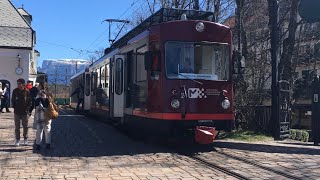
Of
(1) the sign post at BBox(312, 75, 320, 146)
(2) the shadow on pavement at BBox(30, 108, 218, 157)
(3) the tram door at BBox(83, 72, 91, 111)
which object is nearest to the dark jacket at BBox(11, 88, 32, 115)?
(2) the shadow on pavement at BBox(30, 108, 218, 157)

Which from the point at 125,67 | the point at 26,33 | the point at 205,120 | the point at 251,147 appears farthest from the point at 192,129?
the point at 26,33

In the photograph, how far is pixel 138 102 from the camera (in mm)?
13164

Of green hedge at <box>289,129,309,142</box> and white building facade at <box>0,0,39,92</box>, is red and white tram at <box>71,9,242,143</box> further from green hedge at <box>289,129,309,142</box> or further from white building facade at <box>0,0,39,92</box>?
white building facade at <box>0,0,39,92</box>

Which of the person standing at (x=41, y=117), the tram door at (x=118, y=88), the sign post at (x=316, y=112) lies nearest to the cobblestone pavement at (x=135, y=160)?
the person standing at (x=41, y=117)

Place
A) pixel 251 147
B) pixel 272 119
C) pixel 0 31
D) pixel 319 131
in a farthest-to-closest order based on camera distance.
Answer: pixel 0 31
pixel 272 119
pixel 319 131
pixel 251 147

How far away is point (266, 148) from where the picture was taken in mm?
12891

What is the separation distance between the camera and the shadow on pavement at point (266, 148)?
12359 millimetres

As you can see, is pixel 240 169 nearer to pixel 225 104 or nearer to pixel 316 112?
A: pixel 225 104

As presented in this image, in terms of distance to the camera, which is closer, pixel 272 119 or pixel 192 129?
pixel 192 129

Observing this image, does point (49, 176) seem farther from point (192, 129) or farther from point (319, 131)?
point (319, 131)

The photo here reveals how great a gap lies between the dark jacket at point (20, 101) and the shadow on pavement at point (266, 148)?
516 cm

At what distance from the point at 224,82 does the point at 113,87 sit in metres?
4.98

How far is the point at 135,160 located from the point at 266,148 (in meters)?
4.24

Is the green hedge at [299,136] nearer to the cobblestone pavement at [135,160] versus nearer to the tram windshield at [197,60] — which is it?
the cobblestone pavement at [135,160]
